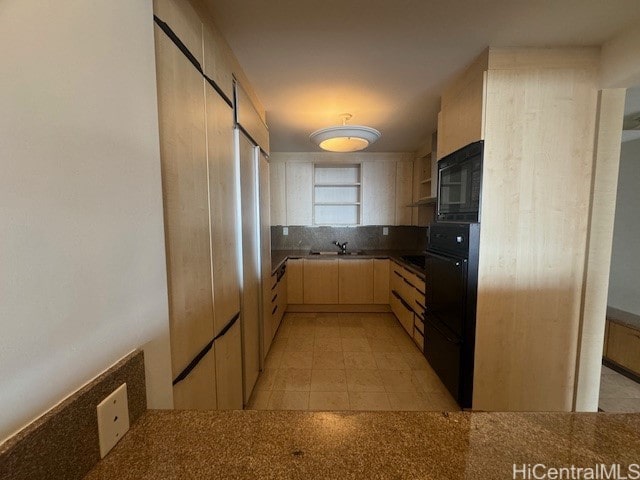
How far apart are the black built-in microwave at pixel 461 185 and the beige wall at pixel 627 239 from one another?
2100 mm

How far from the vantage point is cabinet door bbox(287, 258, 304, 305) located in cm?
367

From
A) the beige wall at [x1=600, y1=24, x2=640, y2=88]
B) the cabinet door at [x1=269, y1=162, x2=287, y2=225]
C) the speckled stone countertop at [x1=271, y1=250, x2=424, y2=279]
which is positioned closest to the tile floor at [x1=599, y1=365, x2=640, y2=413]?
the speckled stone countertop at [x1=271, y1=250, x2=424, y2=279]

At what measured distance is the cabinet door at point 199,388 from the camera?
90 cm

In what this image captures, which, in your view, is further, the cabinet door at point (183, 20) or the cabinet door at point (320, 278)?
the cabinet door at point (320, 278)

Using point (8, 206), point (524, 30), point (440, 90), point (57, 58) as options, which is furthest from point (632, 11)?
point (8, 206)

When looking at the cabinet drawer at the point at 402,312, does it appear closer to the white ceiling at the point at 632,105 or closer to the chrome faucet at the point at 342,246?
the chrome faucet at the point at 342,246

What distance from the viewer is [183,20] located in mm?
969

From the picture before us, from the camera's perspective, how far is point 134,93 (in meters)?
0.63

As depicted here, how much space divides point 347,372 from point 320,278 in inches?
59.3

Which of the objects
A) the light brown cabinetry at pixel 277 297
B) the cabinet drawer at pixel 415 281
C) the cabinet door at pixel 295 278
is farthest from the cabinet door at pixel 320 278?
the cabinet drawer at pixel 415 281

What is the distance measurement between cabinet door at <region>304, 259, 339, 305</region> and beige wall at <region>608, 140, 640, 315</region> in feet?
9.66

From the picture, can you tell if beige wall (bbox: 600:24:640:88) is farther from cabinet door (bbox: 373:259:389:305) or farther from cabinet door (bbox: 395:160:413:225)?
cabinet door (bbox: 373:259:389:305)

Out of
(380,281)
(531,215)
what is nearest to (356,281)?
(380,281)

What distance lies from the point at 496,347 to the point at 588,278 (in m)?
0.70
